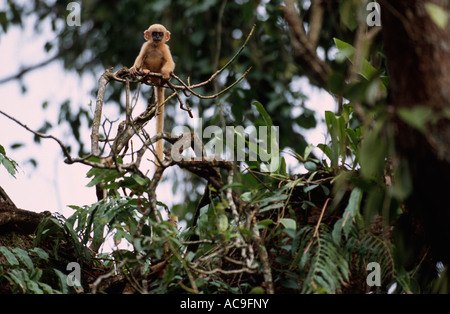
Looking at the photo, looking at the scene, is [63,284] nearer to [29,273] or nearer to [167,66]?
[29,273]

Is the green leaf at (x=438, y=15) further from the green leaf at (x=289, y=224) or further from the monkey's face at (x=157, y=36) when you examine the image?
the monkey's face at (x=157, y=36)

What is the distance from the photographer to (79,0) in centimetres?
682

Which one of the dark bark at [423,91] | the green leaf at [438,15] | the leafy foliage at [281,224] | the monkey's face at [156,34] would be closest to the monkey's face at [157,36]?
the monkey's face at [156,34]

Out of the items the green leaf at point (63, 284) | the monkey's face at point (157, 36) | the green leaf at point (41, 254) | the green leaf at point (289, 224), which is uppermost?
the monkey's face at point (157, 36)

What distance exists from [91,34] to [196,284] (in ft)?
17.3

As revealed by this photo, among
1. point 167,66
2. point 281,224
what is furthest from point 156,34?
point 281,224

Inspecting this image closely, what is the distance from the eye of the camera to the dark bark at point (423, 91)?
4.88ft

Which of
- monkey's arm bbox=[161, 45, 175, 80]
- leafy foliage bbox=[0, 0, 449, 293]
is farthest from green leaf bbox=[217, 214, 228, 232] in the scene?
monkey's arm bbox=[161, 45, 175, 80]

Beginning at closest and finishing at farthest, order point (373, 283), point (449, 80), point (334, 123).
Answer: point (449, 80) → point (373, 283) → point (334, 123)

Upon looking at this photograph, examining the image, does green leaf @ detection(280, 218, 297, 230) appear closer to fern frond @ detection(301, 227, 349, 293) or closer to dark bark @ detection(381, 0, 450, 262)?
fern frond @ detection(301, 227, 349, 293)

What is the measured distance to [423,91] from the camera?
1503mm
